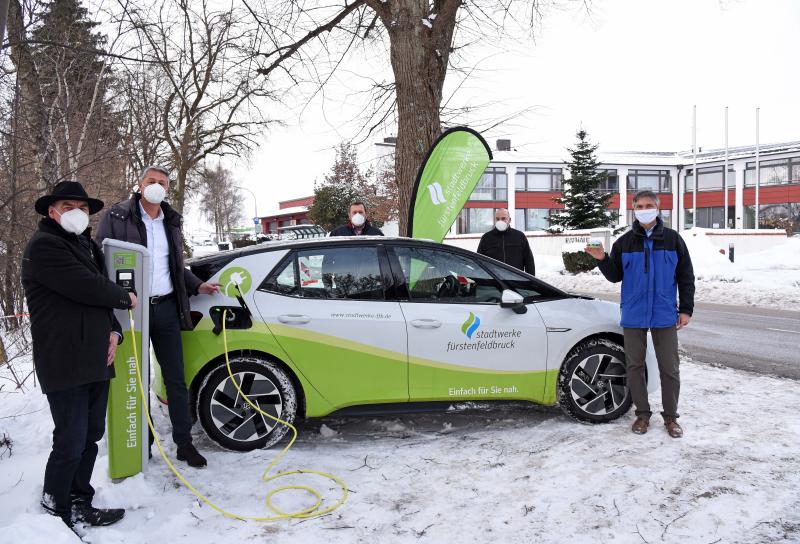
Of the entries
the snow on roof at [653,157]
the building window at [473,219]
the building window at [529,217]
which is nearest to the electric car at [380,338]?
the snow on roof at [653,157]

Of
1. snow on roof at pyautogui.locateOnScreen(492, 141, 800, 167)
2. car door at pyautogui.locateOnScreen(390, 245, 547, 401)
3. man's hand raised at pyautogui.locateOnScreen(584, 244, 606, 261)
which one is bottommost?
car door at pyautogui.locateOnScreen(390, 245, 547, 401)

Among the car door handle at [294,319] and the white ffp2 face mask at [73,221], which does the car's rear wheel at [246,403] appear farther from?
the white ffp2 face mask at [73,221]

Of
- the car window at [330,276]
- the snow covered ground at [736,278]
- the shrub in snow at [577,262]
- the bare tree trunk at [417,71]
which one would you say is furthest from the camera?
the shrub in snow at [577,262]

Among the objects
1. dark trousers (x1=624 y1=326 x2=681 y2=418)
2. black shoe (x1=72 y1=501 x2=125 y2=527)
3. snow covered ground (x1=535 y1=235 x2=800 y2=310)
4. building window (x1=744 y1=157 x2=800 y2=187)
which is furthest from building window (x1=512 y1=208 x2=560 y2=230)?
black shoe (x1=72 y1=501 x2=125 y2=527)

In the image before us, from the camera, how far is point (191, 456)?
4156 millimetres

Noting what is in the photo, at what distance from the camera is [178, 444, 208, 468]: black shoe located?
13.6ft

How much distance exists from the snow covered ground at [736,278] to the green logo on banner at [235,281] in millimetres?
14274

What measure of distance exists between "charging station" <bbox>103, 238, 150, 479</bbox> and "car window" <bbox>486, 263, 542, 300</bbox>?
2676 millimetres

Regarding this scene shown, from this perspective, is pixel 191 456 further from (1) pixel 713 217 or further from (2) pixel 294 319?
(1) pixel 713 217

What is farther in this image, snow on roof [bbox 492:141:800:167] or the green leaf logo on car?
snow on roof [bbox 492:141:800:167]

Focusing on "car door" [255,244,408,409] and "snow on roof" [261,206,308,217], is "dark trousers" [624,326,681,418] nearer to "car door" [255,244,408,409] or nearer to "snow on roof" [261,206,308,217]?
"car door" [255,244,408,409]

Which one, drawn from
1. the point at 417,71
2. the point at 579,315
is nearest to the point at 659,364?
the point at 579,315

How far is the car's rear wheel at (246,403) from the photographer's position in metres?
4.35

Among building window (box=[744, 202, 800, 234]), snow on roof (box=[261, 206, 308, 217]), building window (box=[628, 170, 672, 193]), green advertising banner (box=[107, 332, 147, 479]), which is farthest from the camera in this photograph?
snow on roof (box=[261, 206, 308, 217])
